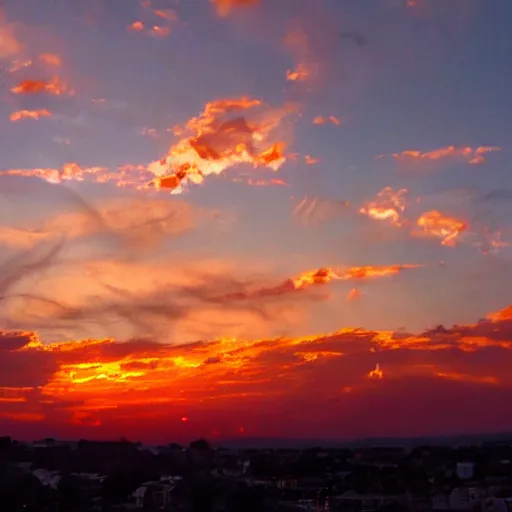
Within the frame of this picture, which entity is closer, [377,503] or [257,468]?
[377,503]

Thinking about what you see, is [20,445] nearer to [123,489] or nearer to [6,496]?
[123,489]

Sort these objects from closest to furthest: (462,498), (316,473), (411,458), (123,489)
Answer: (462,498)
(123,489)
(316,473)
(411,458)

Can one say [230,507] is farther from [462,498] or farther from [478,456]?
[478,456]

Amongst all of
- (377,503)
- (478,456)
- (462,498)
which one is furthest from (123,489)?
(478,456)

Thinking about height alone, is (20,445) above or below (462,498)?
above

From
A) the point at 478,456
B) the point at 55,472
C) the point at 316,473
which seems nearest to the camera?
the point at 55,472

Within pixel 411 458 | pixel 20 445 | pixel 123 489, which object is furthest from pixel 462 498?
pixel 20 445
